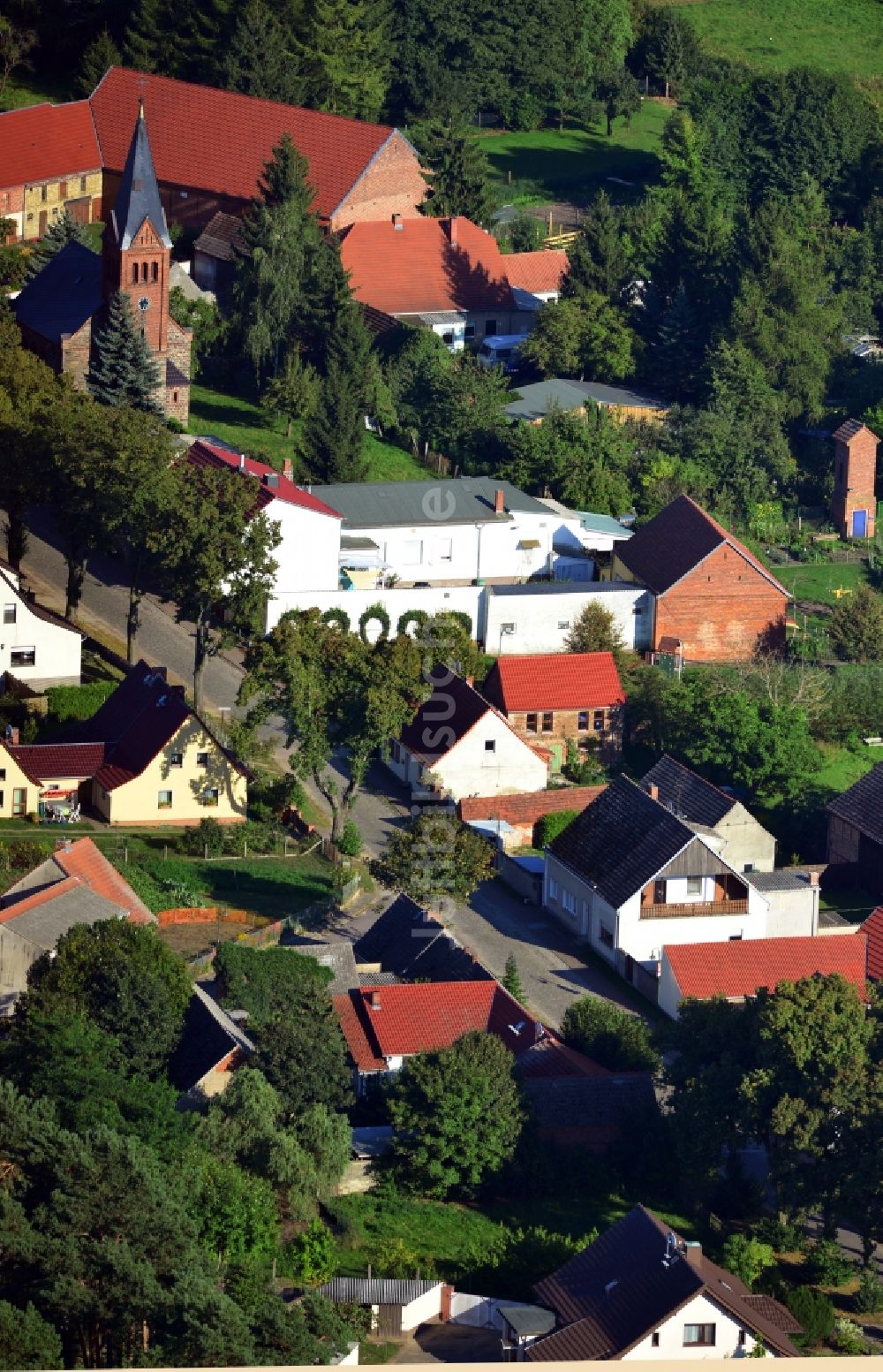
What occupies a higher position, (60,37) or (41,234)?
(60,37)

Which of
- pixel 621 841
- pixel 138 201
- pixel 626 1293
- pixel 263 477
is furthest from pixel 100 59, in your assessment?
pixel 626 1293

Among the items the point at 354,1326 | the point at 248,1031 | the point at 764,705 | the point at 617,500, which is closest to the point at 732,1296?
the point at 354,1326

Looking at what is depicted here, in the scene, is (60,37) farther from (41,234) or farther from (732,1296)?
(732,1296)

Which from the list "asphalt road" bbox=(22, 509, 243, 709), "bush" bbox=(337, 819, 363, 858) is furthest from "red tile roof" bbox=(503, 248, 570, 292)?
"bush" bbox=(337, 819, 363, 858)

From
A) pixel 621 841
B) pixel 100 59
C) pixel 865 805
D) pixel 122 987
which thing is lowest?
pixel 122 987

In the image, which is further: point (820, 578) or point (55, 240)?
point (55, 240)

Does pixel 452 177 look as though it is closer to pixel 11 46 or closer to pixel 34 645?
pixel 11 46

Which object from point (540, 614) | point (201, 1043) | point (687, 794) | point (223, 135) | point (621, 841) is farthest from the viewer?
point (223, 135)
